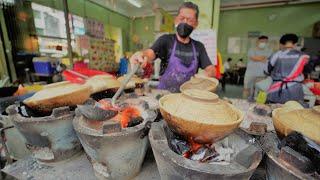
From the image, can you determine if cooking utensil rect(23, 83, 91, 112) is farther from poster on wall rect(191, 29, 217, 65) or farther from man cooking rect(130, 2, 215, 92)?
poster on wall rect(191, 29, 217, 65)

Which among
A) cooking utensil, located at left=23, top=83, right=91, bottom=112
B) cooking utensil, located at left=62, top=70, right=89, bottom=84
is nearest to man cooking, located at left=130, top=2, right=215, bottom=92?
cooking utensil, located at left=62, top=70, right=89, bottom=84

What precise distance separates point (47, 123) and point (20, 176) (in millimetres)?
402

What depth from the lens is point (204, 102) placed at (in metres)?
0.81

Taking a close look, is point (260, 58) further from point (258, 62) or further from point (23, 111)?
point (23, 111)

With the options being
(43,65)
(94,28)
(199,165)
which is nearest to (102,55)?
(43,65)

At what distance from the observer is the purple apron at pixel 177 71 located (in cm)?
196

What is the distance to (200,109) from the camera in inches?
30.6

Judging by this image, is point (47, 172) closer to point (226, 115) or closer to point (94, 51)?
point (226, 115)

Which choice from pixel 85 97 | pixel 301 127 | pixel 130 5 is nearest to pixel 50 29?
pixel 130 5

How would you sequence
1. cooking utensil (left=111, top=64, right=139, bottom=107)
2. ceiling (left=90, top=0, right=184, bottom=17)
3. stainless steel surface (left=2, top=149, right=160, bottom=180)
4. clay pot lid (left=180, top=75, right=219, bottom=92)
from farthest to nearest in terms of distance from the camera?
ceiling (left=90, top=0, right=184, bottom=17) < clay pot lid (left=180, top=75, right=219, bottom=92) < cooking utensil (left=111, top=64, right=139, bottom=107) < stainless steel surface (left=2, top=149, right=160, bottom=180)

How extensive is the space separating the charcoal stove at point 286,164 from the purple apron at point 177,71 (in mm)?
1300

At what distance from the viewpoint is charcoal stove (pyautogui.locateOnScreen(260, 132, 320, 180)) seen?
2.06 ft

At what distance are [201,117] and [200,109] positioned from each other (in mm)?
48

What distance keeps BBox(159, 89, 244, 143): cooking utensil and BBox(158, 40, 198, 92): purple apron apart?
113 cm
